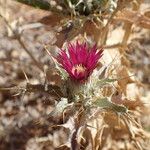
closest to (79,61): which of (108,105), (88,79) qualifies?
(88,79)

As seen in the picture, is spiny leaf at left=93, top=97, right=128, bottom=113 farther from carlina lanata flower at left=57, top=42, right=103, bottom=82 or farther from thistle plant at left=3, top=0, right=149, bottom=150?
carlina lanata flower at left=57, top=42, right=103, bottom=82

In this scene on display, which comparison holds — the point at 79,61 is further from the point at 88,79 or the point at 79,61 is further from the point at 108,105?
the point at 108,105

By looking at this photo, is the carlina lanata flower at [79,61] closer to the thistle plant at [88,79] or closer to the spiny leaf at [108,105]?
the thistle plant at [88,79]

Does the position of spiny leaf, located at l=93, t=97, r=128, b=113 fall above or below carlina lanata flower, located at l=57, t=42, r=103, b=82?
below

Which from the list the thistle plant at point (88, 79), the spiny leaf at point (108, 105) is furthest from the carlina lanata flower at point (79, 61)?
the spiny leaf at point (108, 105)

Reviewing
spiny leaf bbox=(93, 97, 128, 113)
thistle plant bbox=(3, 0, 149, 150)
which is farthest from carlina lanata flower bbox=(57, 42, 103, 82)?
spiny leaf bbox=(93, 97, 128, 113)
